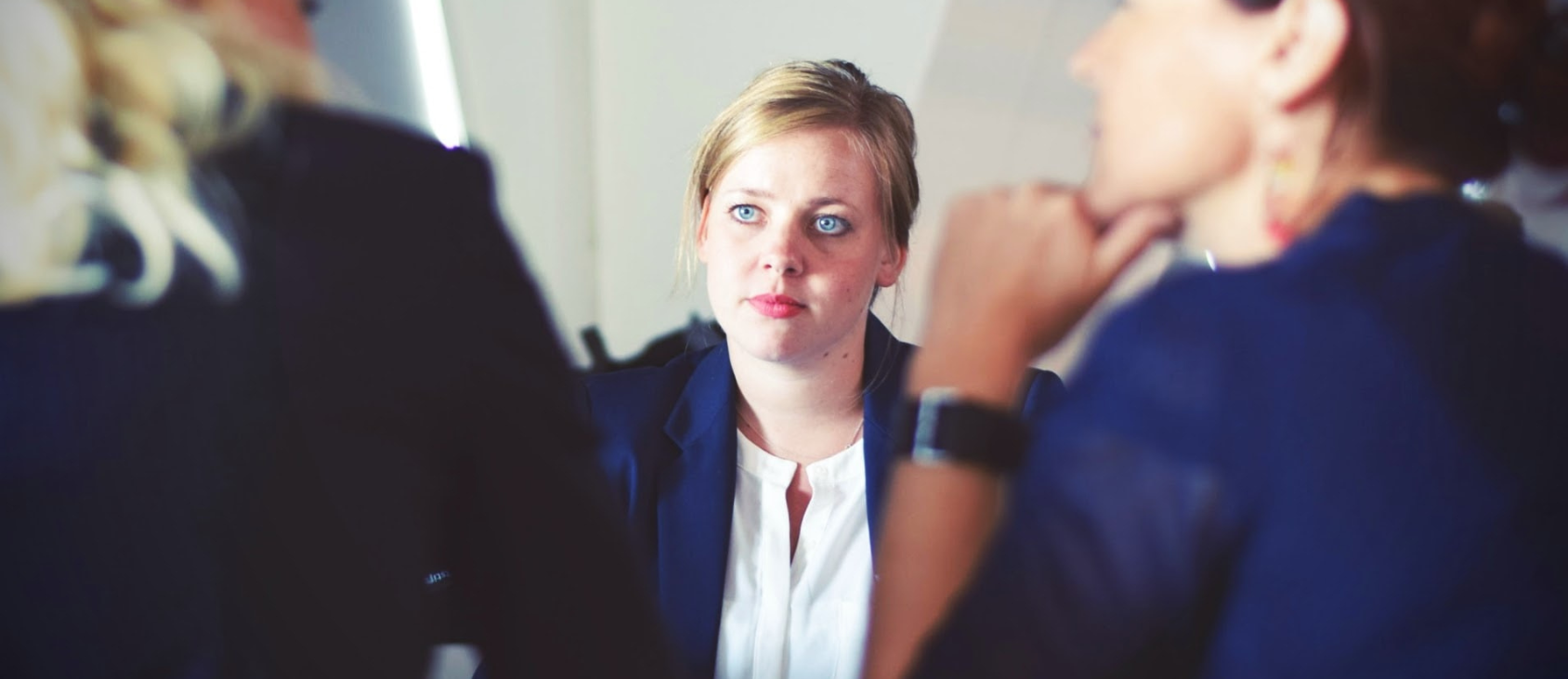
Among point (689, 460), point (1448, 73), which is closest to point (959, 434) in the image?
point (689, 460)

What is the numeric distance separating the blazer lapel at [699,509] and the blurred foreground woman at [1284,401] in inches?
7.0

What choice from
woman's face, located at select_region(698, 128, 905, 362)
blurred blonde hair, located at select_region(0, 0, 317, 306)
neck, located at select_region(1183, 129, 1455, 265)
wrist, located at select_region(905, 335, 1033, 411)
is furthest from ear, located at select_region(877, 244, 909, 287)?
blurred blonde hair, located at select_region(0, 0, 317, 306)

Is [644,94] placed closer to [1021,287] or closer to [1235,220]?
[1021,287]

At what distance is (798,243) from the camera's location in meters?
0.78

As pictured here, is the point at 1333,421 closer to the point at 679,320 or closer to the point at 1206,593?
the point at 1206,593

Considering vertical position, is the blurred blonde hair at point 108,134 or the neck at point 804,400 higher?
the blurred blonde hair at point 108,134

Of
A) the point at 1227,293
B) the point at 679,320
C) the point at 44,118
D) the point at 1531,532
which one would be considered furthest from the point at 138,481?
the point at 1531,532

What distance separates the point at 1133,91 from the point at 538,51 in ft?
1.44

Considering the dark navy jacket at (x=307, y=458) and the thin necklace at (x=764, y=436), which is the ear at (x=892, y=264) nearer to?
the thin necklace at (x=764, y=436)

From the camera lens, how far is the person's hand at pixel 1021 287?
2.21 ft

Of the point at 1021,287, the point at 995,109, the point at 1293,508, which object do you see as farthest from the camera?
the point at 995,109

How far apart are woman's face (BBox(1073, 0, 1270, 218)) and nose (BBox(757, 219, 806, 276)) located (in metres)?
0.21

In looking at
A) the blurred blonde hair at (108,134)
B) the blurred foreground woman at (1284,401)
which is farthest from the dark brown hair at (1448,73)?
the blurred blonde hair at (108,134)

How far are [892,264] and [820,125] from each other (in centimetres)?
12
